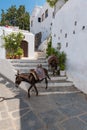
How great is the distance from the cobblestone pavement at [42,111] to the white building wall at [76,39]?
1.07 m

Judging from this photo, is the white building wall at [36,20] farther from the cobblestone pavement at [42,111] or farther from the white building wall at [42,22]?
the cobblestone pavement at [42,111]

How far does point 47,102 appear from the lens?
22.5ft

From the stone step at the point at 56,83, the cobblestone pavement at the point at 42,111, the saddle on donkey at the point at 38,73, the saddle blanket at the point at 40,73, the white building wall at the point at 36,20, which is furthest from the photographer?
the white building wall at the point at 36,20

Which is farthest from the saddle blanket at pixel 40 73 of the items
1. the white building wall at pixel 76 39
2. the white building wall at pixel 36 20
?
the white building wall at pixel 36 20

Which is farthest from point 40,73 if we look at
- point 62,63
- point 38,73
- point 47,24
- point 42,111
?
point 47,24

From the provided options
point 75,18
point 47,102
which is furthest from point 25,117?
point 75,18

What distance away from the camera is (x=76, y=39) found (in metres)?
8.89

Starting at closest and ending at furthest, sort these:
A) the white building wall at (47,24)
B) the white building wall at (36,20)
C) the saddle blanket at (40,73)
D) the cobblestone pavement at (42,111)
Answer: the cobblestone pavement at (42,111), the saddle blanket at (40,73), the white building wall at (47,24), the white building wall at (36,20)

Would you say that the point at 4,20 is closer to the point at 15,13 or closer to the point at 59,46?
the point at 15,13

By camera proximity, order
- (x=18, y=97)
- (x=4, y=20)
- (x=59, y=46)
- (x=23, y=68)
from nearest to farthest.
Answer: (x=18, y=97) < (x=23, y=68) < (x=59, y=46) < (x=4, y=20)

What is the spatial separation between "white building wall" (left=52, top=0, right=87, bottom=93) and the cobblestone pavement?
3.51 feet

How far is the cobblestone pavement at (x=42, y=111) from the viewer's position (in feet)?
16.4

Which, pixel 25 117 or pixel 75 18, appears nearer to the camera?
pixel 25 117

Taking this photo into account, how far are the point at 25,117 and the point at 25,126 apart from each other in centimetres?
58
